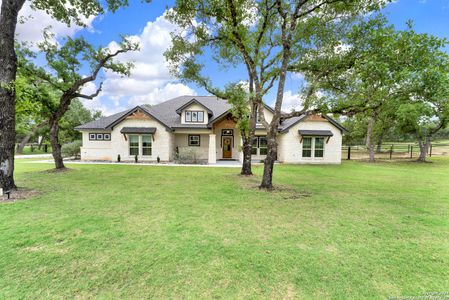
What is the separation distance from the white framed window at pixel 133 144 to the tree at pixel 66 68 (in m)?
6.19

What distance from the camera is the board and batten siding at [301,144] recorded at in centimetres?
1927

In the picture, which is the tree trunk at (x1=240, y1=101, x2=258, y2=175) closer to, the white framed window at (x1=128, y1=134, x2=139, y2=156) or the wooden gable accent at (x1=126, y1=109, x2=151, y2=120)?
the wooden gable accent at (x1=126, y1=109, x2=151, y2=120)

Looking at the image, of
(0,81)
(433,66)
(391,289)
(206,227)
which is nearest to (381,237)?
(391,289)

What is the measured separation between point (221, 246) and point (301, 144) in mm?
16768

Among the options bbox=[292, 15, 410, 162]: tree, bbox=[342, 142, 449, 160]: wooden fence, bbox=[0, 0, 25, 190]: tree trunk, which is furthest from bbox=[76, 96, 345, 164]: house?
bbox=[0, 0, 25, 190]: tree trunk

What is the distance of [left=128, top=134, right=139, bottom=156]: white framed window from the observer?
19.3 metres

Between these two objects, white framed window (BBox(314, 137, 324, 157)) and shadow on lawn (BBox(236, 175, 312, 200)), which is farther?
white framed window (BBox(314, 137, 324, 157))

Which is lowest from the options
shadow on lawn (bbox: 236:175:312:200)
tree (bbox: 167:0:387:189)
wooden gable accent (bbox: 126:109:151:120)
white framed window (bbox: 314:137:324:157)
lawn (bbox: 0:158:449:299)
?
lawn (bbox: 0:158:449:299)

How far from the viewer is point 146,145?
19.3 m

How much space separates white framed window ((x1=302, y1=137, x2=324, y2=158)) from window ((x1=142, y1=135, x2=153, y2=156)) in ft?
44.0

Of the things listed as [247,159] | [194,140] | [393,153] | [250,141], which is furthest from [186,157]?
[393,153]

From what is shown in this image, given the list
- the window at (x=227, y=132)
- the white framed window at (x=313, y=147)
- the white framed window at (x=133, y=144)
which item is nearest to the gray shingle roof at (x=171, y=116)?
the window at (x=227, y=132)

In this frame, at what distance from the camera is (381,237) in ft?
15.3

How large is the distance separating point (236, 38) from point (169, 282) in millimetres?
9392
